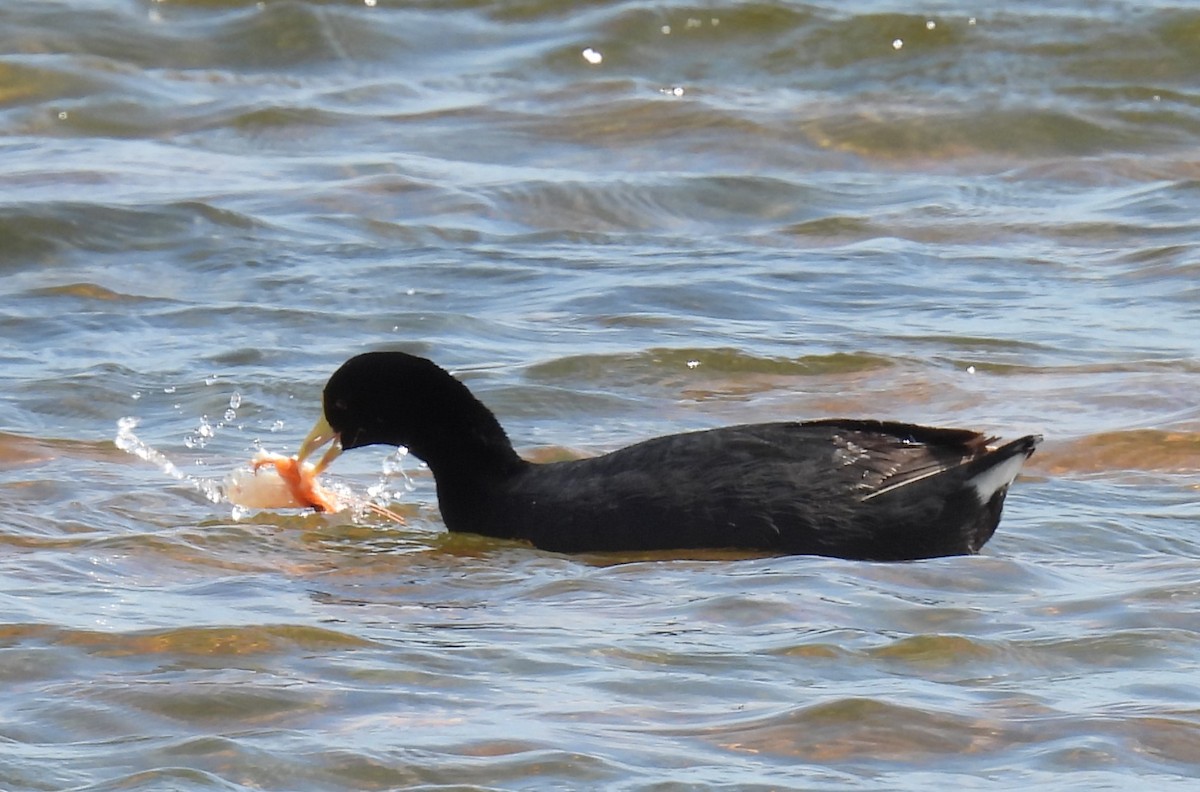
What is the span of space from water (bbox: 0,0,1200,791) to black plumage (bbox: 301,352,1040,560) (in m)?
0.13

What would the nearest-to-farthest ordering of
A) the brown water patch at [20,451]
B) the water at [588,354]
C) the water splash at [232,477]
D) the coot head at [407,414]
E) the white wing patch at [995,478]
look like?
1. the water at [588,354]
2. the white wing patch at [995,478]
3. the coot head at [407,414]
4. the water splash at [232,477]
5. the brown water patch at [20,451]

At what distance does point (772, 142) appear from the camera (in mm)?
13188

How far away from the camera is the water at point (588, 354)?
195 inches

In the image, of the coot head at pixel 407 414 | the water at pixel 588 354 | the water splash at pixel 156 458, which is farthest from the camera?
the water splash at pixel 156 458

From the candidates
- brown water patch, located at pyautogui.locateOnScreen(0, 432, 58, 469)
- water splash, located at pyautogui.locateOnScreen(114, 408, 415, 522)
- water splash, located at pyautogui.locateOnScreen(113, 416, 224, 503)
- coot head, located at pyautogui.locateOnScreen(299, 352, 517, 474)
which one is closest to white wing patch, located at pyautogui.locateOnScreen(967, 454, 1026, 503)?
coot head, located at pyautogui.locateOnScreen(299, 352, 517, 474)

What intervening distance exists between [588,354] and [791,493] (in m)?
2.69

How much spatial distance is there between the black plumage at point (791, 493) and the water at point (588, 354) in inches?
5.1

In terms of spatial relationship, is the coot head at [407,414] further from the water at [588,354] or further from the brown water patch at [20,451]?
the brown water patch at [20,451]

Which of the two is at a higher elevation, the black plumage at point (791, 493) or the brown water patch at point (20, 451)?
the black plumage at point (791, 493)

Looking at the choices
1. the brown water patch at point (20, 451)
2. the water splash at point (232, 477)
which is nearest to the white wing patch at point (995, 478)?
the water splash at point (232, 477)

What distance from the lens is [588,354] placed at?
29.8 feet

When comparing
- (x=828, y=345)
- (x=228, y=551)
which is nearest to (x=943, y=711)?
(x=228, y=551)

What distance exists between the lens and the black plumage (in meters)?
6.47

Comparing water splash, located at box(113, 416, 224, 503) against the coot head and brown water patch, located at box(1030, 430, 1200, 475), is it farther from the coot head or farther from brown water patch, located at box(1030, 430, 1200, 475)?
brown water patch, located at box(1030, 430, 1200, 475)
